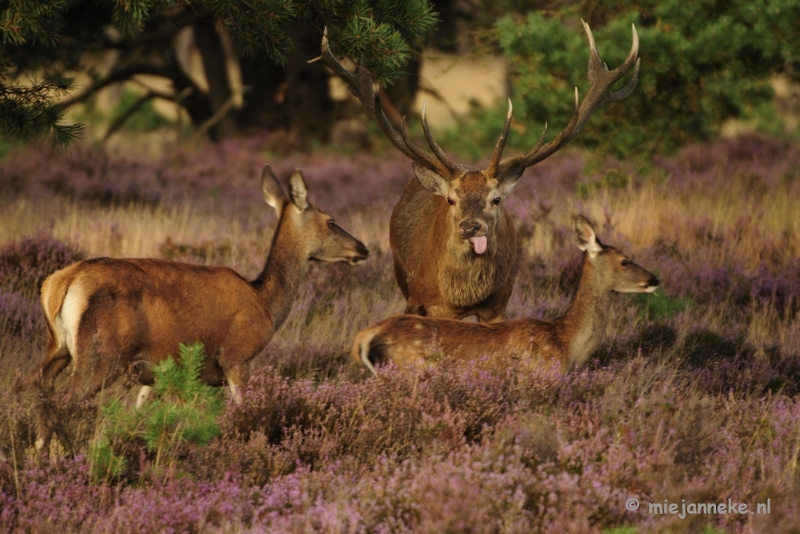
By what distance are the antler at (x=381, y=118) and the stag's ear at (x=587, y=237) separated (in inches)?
33.3

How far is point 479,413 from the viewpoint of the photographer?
5070mm

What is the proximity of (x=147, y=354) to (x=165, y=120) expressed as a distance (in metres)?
21.0

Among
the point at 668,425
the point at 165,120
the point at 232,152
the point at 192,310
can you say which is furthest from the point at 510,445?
the point at 165,120

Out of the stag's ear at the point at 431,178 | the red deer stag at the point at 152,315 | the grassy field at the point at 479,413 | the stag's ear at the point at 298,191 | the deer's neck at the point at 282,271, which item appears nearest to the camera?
the grassy field at the point at 479,413

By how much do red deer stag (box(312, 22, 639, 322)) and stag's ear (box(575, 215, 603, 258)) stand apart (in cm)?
51

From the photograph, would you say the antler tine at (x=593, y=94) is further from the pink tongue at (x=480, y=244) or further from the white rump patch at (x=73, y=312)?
the white rump patch at (x=73, y=312)

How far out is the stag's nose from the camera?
6312mm

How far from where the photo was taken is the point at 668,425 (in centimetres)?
482

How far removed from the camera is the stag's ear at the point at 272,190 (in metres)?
6.45

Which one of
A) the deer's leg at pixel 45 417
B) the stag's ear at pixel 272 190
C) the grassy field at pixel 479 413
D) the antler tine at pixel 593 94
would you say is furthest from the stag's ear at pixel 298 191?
the deer's leg at pixel 45 417

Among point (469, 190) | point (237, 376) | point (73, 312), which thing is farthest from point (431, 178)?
point (73, 312)

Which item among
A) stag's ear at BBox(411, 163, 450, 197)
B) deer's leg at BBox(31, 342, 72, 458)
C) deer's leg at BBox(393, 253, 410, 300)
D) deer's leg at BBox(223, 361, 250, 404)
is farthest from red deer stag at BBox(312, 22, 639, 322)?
deer's leg at BBox(31, 342, 72, 458)

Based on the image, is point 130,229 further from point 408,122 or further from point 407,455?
point 408,122

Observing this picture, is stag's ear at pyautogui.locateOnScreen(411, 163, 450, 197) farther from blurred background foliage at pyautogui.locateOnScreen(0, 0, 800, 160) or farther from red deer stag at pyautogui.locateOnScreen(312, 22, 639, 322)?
blurred background foliage at pyautogui.locateOnScreen(0, 0, 800, 160)
